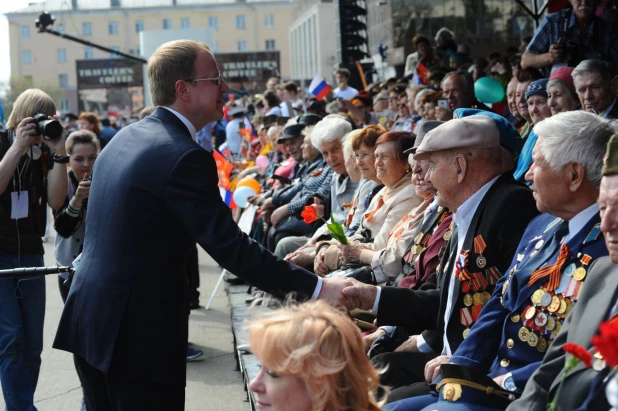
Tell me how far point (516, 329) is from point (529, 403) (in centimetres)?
58

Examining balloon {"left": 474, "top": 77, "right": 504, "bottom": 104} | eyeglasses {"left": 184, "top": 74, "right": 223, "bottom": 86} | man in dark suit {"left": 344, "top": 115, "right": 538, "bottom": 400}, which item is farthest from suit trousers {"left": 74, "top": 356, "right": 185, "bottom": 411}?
balloon {"left": 474, "top": 77, "right": 504, "bottom": 104}

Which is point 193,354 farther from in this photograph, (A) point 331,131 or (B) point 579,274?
(B) point 579,274

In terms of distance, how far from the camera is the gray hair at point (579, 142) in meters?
3.36

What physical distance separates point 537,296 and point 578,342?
1.91ft

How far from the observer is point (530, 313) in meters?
→ 3.40

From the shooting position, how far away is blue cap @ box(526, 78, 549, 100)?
6.69m

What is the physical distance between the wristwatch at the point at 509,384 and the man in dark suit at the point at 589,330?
1.25 feet

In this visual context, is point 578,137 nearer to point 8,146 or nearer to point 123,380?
point 123,380

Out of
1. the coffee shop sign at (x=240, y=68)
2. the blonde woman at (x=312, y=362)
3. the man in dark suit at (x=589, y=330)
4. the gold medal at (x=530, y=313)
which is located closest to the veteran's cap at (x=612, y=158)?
the man in dark suit at (x=589, y=330)

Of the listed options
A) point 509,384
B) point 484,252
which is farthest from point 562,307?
point 484,252

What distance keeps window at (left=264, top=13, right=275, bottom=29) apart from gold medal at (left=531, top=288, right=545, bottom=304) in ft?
289

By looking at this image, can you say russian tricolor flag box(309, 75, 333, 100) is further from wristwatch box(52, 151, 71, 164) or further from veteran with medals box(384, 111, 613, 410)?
veteran with medals box(384, 111, 613, 410)

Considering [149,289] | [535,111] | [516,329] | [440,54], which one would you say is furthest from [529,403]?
[440,54]

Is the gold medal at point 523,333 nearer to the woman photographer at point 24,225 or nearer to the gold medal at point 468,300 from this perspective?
the gold medal at point 468,300
